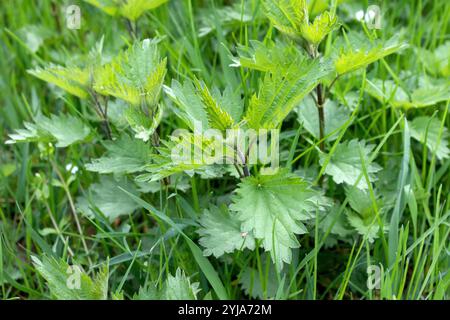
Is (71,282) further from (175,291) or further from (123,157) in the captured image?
(123,157)

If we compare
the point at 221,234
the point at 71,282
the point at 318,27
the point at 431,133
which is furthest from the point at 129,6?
the point at 431,133

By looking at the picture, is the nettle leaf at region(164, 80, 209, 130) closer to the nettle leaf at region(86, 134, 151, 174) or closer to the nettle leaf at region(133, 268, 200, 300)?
the nettle leaf at region(86, 134, 151, 174)

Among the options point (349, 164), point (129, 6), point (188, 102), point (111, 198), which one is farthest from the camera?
point (129, 6)

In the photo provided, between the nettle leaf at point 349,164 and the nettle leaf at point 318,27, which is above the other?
the nettle leaf at point 318,27

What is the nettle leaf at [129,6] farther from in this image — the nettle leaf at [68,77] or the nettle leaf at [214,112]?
the nettle leaf at [214,112]

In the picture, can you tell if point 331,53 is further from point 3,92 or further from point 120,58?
point 3,92

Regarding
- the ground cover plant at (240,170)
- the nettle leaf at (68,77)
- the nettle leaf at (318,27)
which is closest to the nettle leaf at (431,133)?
the ground cover plant at (240,170)

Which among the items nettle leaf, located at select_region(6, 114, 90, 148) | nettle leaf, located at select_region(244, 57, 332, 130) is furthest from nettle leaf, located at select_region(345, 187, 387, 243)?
nettle leaf, located at select_region(6, 114, 90, 148)
